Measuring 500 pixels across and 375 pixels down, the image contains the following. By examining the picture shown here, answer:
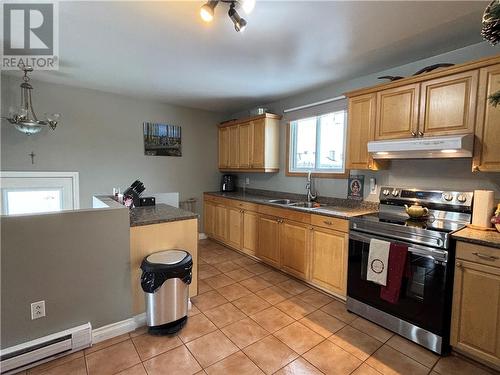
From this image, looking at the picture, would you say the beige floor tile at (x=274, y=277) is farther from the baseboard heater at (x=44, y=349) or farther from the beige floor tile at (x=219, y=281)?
the baseboard heater at (x=44, y=349)

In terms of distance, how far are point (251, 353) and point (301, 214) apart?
4.87 feet

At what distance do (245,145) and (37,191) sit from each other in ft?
9.58

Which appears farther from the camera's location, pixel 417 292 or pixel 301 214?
pixel 301 214

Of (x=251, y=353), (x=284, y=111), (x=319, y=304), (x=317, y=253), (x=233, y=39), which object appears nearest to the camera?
(x=251, y=353)

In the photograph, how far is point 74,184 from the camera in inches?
132

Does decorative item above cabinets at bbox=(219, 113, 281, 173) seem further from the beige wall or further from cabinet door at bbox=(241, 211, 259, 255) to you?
the beige wall

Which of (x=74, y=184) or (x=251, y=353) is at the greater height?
(x=74, y=184)

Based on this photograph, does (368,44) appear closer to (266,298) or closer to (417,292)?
(417,292)

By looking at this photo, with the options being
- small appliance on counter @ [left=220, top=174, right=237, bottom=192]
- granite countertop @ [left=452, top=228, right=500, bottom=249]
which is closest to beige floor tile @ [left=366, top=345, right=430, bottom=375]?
granite countertop @ [left=452, top=228, right=500, bottom=249]

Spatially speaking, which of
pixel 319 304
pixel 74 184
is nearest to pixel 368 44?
pixel 319 304

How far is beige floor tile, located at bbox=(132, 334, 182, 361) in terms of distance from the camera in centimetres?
177

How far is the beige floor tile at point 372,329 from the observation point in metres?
1.99

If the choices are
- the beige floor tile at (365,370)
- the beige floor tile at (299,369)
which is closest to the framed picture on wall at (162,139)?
the beige floor tile at (299,369)

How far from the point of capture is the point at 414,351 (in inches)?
71.8
